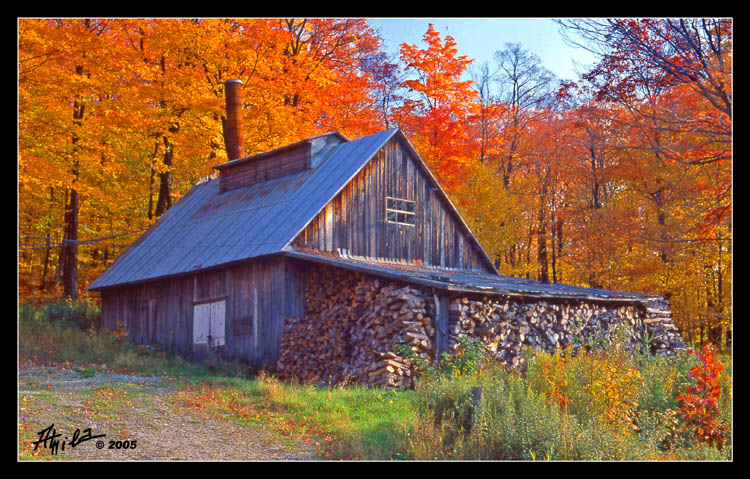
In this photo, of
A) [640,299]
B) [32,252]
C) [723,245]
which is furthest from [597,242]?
[32,252]

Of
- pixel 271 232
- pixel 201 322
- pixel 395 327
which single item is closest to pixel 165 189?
pixel 201 322

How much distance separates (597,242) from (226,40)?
16243mm

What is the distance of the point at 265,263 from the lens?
19516 mm

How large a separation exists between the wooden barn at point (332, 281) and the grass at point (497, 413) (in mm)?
1719

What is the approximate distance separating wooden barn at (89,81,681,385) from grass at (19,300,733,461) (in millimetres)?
1719

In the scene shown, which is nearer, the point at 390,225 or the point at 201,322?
the point at 201,322

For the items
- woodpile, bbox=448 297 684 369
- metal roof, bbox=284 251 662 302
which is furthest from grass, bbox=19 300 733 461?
metal roof, bbox=284 251 662 302

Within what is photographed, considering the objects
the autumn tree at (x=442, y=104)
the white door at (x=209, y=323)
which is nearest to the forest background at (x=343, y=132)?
the autumn tree at (x=442, y=104)

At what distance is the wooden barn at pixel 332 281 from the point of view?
56.3 feet

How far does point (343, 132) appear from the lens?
106 ft

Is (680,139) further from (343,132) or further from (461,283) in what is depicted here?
(343,132)

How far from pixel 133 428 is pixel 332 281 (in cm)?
793

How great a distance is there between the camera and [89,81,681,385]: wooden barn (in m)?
17.2

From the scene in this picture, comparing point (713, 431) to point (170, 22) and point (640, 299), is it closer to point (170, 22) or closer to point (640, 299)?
point (640, 299)
